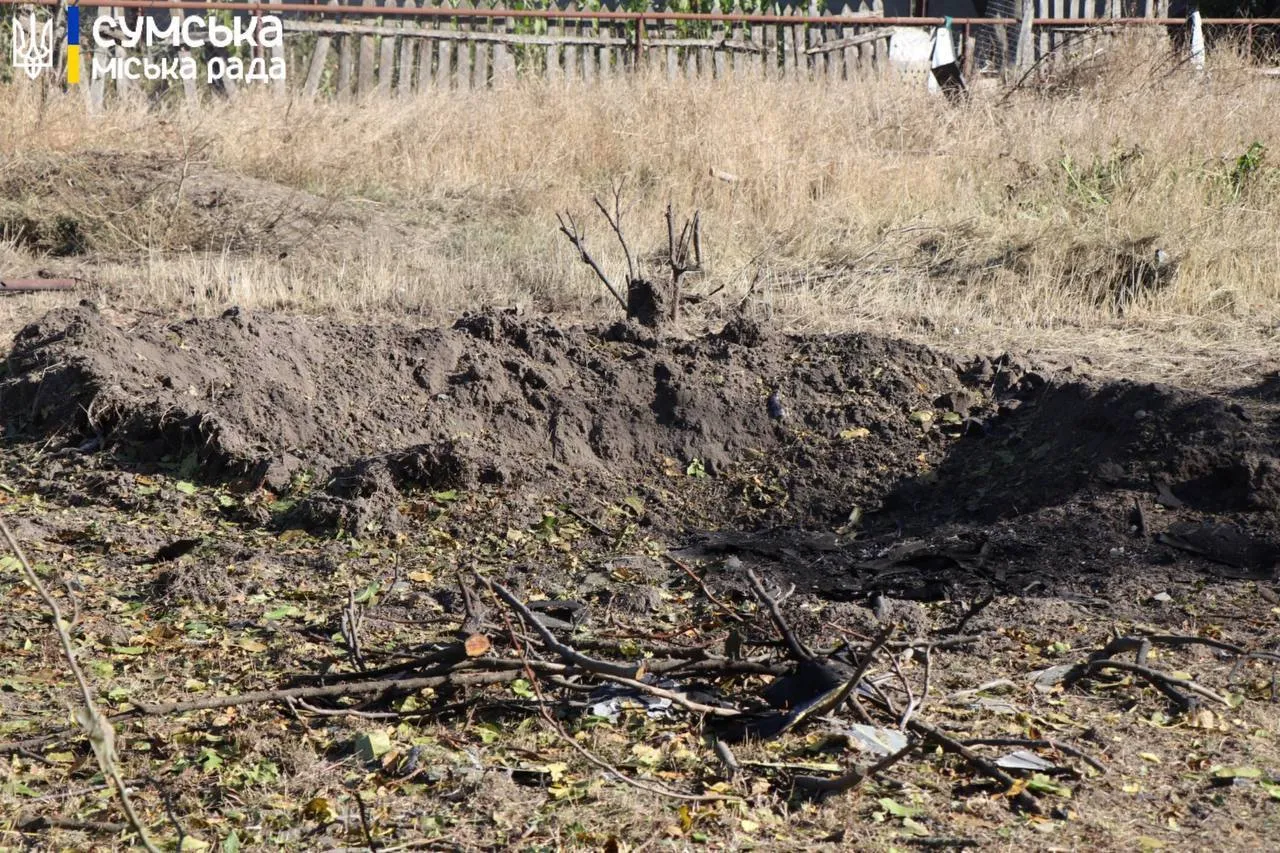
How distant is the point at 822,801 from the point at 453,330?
3.50 m

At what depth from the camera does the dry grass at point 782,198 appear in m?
7.23

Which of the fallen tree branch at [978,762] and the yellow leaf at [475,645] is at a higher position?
the yellow leaf at [475,645]

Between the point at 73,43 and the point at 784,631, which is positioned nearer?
the point at 784,631

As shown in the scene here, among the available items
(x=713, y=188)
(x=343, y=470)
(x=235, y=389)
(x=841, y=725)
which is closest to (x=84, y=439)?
(x=235, y=389)

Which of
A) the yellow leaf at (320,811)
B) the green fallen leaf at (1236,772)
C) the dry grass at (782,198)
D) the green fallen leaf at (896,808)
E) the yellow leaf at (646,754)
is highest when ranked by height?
the dry grass at (782,198)

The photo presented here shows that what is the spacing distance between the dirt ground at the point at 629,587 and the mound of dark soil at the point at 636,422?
0.06 feet

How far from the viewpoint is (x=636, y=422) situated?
17.4ft

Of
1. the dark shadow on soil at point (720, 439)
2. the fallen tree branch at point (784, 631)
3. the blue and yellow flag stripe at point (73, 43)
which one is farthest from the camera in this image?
the blue and yellow flag stripe at point (73, 43)

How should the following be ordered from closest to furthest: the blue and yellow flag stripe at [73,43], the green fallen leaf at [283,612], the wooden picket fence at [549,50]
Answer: the green fallen leaf at [283,612] → the blue and yellow flag stripe at [73,43] → the wooden picket fence at [549,50]

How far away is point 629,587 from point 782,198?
225 inches

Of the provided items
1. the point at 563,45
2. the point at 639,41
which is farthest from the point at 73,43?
the point at 639,41

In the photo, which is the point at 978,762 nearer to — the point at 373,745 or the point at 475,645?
the point at 475,645

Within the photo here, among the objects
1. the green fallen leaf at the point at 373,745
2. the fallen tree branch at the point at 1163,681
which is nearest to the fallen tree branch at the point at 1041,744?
the fallen tree branch at the point at 1163,681

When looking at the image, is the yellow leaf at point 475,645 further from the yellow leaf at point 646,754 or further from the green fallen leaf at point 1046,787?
the green fallen leaf at point 1046,787
